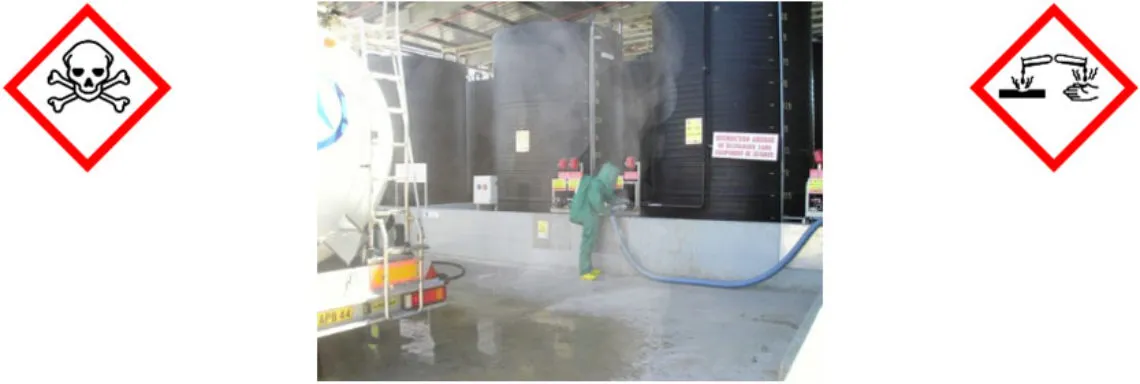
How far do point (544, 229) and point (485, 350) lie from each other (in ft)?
8.56

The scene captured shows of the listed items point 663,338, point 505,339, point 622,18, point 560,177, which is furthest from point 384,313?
point 622,18

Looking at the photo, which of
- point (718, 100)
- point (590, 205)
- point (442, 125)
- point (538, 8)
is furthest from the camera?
point (442, 125)

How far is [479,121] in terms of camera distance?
7.67 m

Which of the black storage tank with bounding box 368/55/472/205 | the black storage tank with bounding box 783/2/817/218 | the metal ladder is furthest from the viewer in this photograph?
the black storage tank with bounding box 368/55/472/205

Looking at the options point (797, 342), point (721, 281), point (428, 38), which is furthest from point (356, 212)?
point (428, 38)

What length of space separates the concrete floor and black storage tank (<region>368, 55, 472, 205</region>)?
300 centimetres

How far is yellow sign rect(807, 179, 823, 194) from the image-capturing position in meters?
4.82

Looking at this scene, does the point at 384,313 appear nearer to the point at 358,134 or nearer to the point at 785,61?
the point at 358,134

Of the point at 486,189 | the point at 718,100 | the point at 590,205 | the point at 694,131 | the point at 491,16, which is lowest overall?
the point at 590,205

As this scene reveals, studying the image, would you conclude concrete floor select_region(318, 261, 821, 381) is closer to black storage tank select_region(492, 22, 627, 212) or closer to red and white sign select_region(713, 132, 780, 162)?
red and white sign select_region(713, 132, 780, 162)

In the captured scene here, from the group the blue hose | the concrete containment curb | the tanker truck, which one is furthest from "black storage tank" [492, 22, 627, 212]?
the tanker truck

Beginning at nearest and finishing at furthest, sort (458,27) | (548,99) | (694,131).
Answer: (694,131), (548,99), (458,27)

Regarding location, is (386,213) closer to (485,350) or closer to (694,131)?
(485,350)

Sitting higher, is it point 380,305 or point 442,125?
point 442,125
